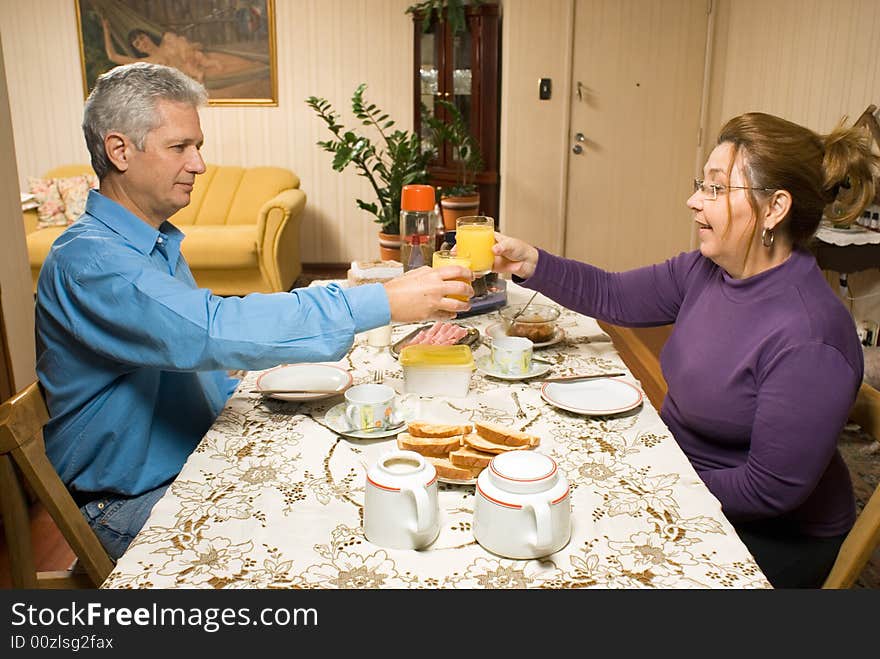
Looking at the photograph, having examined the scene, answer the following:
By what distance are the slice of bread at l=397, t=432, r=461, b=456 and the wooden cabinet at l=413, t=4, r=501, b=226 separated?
4.67 meters

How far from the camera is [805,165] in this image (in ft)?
5.19

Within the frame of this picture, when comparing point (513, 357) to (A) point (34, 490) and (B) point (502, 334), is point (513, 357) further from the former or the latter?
(A) point (34, 490)

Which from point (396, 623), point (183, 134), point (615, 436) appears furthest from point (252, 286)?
point (396, 623)

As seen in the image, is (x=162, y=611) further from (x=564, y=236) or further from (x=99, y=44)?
(x=99, y=44)

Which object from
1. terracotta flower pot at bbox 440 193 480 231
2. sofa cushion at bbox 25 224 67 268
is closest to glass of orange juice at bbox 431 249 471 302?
terracotta flower pot at bbox 440 193 480 231

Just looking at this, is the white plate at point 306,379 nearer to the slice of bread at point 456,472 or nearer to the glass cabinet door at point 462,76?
the slice of bread at point 456,472

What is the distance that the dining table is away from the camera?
39.6 inches

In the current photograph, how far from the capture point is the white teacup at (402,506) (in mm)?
1030

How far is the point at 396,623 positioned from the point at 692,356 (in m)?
0.99

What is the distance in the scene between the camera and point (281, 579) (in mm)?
1002

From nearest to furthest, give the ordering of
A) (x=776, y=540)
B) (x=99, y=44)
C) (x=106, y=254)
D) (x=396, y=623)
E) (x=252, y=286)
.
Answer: (x=396, y=623)
(x=106, y=254)
(x=776, y=540)
(x=252, y=286)
(x=99, y=44)

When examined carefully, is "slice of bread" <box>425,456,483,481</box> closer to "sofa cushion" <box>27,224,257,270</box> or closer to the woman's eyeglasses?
the woman's eyeglasses

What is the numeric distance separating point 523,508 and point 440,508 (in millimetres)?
195

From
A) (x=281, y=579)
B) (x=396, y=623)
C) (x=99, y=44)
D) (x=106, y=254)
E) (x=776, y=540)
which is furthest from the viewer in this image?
(x=99, y=44)
